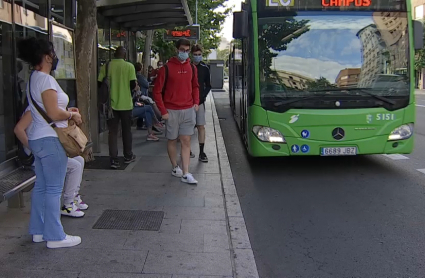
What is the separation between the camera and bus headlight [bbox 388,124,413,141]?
7422 millimetres

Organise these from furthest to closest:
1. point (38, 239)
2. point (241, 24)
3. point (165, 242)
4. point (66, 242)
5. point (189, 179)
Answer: point (241, 24) < point (189, 179) < point (165, 242) < point (38, 239) < point (66, 242)

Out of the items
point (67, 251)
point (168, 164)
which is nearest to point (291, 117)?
point (168, 164)

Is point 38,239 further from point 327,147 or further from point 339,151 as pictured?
point 339,151

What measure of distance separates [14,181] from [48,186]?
988 millimetres

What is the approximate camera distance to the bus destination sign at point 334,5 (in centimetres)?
743

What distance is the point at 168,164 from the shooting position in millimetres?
8195

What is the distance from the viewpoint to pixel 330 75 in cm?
738

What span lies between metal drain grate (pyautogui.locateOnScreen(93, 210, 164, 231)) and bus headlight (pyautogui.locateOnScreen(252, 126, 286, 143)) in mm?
2554

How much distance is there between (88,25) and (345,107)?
14.0 ft

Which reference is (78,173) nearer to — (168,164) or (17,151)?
(17,151)

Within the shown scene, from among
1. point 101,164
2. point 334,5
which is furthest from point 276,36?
point 101,164

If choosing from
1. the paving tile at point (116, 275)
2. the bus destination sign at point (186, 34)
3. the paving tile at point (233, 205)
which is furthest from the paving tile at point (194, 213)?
the bus destination sign at point (186, 34)

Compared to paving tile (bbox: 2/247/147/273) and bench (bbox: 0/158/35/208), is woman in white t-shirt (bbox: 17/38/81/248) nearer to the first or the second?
paving tile (bbox: 2/247/147/273)

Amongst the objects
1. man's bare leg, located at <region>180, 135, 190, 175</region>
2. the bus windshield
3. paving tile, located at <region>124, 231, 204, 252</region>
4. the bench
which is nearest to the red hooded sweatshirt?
man's bare leg, located at <region>180, 135, 190, 175</region>
